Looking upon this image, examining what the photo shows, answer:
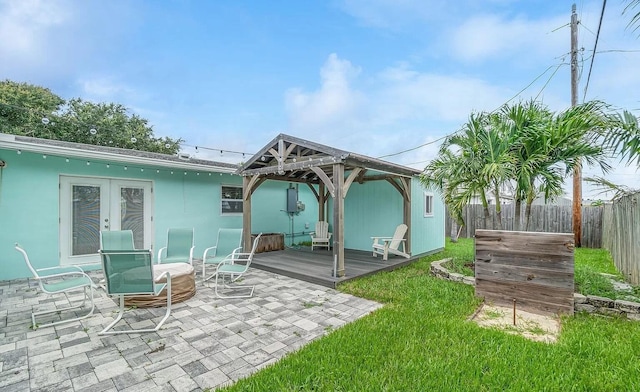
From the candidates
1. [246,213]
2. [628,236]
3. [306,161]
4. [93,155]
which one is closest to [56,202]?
[93,155]

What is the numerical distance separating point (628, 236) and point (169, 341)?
7.53 meters

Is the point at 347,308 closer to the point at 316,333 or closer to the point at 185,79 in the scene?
the point at 316,333

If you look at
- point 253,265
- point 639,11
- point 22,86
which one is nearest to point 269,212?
point 253,265

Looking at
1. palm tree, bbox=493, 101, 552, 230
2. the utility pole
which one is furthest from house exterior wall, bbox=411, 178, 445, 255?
the utility pole

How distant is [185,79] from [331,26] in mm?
7050

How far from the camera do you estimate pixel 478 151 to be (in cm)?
486

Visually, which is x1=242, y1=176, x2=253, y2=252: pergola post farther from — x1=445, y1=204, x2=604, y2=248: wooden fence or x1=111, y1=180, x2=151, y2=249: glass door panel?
x1=445, y1=204, x2=604, y2=248: wooden fence

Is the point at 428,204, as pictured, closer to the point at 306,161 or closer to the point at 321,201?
the point at 321,201

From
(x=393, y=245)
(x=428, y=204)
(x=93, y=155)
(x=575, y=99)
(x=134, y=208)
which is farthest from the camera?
(x=428, y=204)

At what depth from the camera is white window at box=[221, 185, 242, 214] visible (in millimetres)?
8555

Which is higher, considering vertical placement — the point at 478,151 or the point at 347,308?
the point at 478,151

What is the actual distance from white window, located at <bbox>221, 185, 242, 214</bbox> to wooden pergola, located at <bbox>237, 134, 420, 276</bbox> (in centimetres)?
138

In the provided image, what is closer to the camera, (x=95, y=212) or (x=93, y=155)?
(x=93, y=155)

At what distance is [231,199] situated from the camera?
28.7 feet
